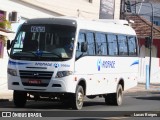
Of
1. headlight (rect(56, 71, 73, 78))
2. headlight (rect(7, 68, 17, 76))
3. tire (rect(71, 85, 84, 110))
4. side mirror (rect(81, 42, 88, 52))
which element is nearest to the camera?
headlight (rect(56, 71, 73, 78))

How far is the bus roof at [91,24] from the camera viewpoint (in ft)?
62.3

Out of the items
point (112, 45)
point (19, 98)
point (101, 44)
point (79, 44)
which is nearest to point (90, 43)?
point (101, 44)

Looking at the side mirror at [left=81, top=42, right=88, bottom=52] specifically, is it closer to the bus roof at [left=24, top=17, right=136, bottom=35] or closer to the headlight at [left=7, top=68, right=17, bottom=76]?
the bus roof at [left=24, top=17, right=136, bottom=35]

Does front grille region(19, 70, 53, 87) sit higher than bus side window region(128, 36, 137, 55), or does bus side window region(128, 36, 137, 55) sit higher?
bus side window region(128, 36, 137, 55)

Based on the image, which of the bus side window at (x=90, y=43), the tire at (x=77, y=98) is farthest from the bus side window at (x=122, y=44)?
the tire at (x=77, y=98)

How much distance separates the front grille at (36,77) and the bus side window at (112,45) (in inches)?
156

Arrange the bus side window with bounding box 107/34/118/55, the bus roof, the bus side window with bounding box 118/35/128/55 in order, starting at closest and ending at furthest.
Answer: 1. the bus roof
2. the bus side window with bounding box 107/34/118/55
3. the bus side window with bounding box 118/35/128/55

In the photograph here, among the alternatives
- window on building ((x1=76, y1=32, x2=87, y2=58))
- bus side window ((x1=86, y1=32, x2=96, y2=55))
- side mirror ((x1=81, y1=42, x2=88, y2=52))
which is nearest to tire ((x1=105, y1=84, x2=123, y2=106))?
bus side window ((x1=86, y1=32, x2=96, y2=55))

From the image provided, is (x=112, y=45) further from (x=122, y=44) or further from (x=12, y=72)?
(x=12, y=72)

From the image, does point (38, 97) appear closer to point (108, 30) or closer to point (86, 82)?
point (86, 82)

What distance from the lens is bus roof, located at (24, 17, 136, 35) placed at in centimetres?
1900

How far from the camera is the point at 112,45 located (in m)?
21.8

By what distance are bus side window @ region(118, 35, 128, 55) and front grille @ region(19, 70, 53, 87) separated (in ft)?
16.7

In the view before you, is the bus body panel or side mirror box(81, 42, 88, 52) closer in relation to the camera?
the bus body panel
